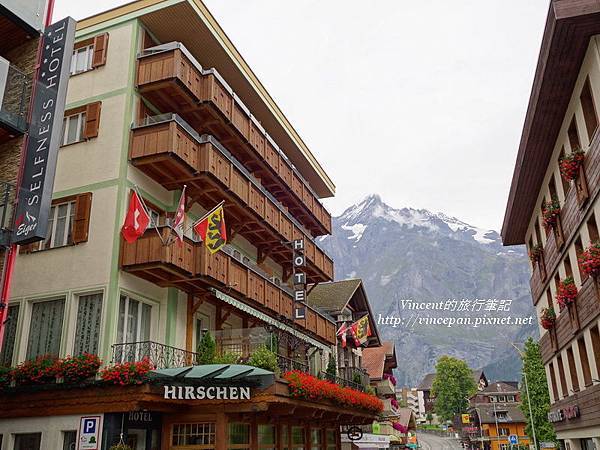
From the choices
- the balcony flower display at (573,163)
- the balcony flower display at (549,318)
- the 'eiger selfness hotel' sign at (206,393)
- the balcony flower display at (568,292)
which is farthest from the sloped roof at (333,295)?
the balcony flower display at (573,163)

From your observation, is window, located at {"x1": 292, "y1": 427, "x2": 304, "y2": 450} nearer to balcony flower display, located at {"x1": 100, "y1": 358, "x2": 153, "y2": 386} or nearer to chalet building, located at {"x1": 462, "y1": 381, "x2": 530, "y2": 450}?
balcony flower display, located at {"x1": 100, "y1": 358, "x2": 153, "y2": 386}

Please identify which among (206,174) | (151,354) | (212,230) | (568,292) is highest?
Answer: (206,174)

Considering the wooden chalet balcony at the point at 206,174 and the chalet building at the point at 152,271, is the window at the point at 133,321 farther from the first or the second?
the wooden chalet balcony at the point at 206,174

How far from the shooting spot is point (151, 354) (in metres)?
17.8

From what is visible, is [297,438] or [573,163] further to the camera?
[297,438]

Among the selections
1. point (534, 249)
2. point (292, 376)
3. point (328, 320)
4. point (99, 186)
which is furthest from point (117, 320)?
point (534, 249)

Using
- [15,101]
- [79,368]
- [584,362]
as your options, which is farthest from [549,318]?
[15,101]

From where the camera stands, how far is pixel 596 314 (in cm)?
1741

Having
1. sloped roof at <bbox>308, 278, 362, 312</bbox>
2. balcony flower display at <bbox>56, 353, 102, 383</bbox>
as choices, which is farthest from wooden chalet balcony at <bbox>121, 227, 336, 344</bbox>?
sloped roof at <bbox>308, 278, 362, 312</bbox>

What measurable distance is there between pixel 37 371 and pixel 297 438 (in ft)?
37.0

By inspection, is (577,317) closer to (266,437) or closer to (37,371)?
(266,437)

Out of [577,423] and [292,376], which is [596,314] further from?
[292,376]

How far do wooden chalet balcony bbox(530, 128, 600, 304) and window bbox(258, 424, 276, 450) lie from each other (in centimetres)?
1218

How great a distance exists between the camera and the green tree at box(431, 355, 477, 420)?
128875 millimetres
